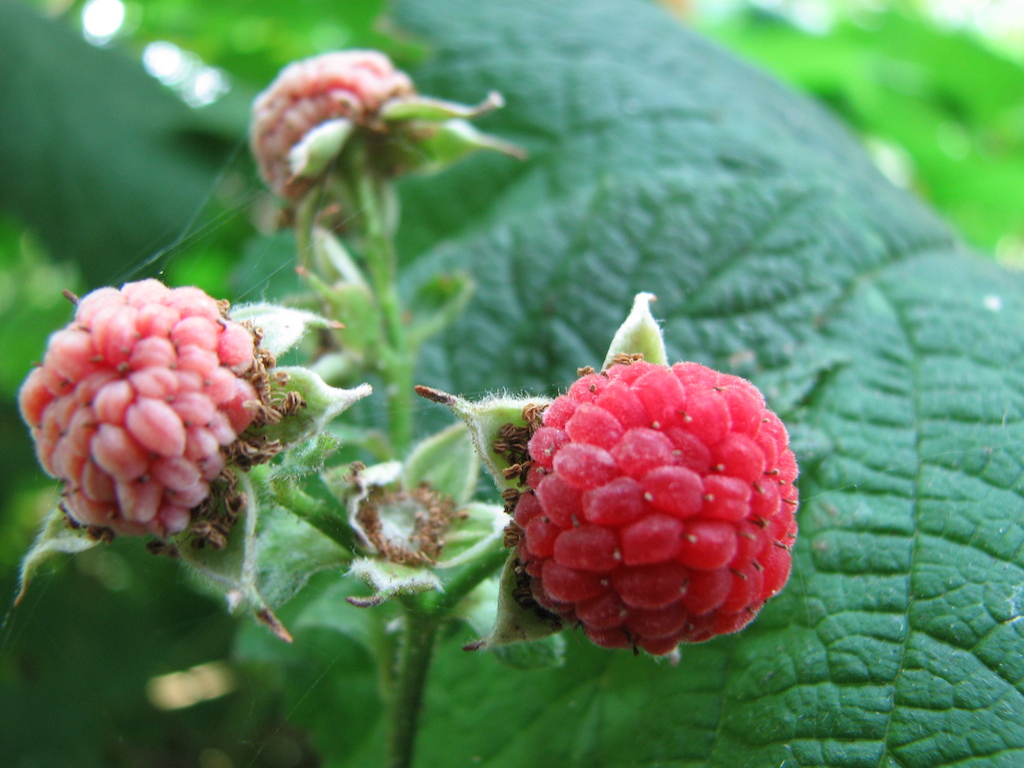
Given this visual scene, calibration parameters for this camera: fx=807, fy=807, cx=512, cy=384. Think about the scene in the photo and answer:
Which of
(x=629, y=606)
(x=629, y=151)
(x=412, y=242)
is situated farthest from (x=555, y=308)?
(x=629, y=606)

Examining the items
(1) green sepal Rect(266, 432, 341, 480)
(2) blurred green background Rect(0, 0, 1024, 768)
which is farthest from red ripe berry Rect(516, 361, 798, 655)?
(2) blurred green background Rect(0, 0, 1024, 768)

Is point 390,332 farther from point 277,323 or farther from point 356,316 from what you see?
point 277,323

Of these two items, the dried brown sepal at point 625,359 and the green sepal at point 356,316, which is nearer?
the dried brown sepal at point 625,359

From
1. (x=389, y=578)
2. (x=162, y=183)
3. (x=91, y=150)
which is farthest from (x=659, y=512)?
(x=91, y=150)

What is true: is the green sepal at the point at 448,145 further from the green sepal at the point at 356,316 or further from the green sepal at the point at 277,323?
the green sepal at the point at 277,323

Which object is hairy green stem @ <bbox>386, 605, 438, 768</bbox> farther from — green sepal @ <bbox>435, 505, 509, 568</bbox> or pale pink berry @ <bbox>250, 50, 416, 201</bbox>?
pale pink berry @ <bbox>250, 50, 416, 201</bbox>

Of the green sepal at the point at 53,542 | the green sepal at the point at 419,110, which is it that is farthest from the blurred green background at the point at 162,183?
the green sepal at the point at 53,542

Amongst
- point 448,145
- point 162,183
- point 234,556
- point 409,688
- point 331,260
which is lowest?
point 409,688
